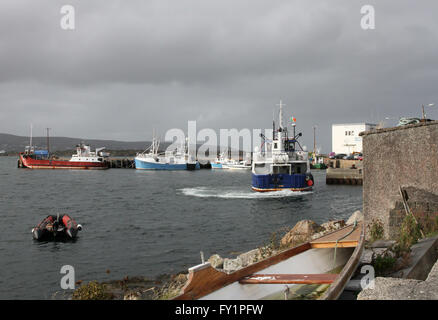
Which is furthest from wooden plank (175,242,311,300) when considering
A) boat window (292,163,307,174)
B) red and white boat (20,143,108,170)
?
red and white boat (20,143,108,170)

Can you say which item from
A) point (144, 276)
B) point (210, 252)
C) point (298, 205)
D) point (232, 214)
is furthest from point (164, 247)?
point (298, 205)

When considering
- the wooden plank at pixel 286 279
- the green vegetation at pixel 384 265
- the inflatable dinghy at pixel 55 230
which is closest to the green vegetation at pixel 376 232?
the green vegetation at pixel 384 265

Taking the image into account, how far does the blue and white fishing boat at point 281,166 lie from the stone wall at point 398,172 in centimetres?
2872

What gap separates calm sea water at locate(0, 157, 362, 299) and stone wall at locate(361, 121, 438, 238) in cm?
730

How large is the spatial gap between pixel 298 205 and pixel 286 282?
26613 millimetres

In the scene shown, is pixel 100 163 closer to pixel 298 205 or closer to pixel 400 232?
pixel 298 205

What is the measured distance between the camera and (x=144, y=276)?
1355cm

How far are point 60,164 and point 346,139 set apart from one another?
74642 mm

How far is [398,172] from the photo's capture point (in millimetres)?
11367

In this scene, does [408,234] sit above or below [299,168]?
below

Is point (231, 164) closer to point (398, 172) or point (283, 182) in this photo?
point (283, 182)

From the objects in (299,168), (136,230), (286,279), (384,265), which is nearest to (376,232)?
(384,265)

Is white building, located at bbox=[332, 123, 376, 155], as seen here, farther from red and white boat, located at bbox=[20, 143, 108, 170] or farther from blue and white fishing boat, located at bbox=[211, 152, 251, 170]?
red and white boat, located at bbox=[20, 143, 108, 170]
